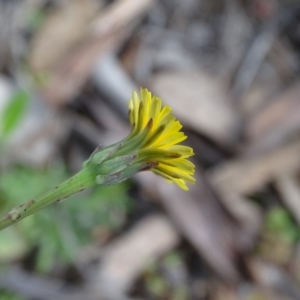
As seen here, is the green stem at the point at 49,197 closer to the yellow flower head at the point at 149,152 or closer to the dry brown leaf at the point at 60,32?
the yellow flower head at the point at 149,152

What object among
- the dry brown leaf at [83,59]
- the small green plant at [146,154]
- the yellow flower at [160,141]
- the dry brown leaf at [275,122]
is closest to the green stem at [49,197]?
the small green plant at [146,154]

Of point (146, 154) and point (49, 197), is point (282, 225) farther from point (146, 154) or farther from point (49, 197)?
point (49, 197)

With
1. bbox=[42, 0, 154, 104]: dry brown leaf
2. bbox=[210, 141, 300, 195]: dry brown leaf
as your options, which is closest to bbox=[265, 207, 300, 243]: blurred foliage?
bbox=[210, 141, 300, 195]: dry brown leaf

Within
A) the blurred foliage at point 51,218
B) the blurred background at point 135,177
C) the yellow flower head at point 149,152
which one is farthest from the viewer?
the blurred background at point 135,177

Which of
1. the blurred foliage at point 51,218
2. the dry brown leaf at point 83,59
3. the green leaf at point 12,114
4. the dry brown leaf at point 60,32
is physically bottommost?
the blurred foliage at point 51,218

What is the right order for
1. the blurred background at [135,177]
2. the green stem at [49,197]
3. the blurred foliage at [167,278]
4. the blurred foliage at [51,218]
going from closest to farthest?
the green stem at [49,197]
the blurred foliage at [51,218]
the blurred background at [135,177]
the blurred foliage at [167,278]

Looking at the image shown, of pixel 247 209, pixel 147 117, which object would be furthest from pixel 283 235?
pixel 147 117

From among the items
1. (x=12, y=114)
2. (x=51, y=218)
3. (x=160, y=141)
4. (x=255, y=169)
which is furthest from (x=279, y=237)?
(x=160, y=141)
